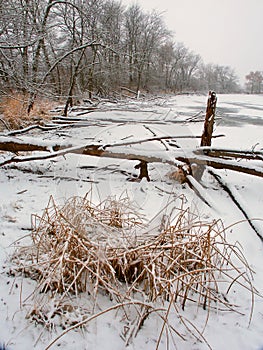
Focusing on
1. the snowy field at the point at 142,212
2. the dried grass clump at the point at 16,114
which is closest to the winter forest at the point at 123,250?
the snowy field at the point at 142,212

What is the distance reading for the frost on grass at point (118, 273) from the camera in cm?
171

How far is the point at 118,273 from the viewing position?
199 centimetres

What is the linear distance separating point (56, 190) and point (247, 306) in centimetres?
289

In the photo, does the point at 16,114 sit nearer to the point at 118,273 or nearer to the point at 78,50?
the point at 78,50

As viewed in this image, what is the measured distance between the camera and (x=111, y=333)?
5.36 ft

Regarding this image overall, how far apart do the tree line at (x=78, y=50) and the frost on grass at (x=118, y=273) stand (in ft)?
12.9

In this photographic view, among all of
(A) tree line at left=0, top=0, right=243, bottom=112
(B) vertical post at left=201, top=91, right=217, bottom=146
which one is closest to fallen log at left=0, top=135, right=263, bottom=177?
(B) vertical post at left=201, top=91, right=217, bottom=146

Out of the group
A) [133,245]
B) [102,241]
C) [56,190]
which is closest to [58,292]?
[102,241]

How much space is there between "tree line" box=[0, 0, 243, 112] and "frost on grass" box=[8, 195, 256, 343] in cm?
394

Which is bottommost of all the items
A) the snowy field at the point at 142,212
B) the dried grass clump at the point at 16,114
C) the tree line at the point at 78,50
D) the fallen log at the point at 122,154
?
the snowy field at the point at 142,212

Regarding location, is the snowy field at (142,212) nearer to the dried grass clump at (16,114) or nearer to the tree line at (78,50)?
the tree line at (78,50)

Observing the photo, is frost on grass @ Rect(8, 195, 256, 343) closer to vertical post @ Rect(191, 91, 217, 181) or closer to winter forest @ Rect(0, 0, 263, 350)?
winter forest @ Rect(0, 0, 263, 350)

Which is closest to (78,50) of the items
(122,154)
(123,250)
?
Result: (122,154)

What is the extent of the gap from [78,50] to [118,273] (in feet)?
35.8
